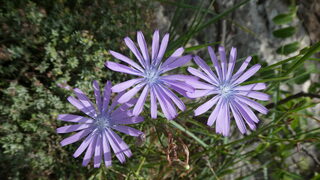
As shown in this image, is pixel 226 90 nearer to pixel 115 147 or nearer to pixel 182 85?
pixel 182 85

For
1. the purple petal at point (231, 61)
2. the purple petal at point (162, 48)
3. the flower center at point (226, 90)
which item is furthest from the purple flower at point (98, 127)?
the purple petal at point (231, 61)

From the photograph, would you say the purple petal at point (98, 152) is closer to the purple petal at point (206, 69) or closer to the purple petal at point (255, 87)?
the purple petal at point (206, 69)

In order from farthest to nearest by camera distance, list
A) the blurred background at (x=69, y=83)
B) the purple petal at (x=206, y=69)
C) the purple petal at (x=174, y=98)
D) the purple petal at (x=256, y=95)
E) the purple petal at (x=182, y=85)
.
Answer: the blurred background at (x=69, y=83) < the purple petal at (x=256, y=95) < the purple petal at (x=206, y=69) < the purple petal at (x=174, y=98) < the purple petal at (x=182, y=85)

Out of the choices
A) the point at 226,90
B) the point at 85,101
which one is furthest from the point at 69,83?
the point at 226,90

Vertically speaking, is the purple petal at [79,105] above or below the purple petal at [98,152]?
above

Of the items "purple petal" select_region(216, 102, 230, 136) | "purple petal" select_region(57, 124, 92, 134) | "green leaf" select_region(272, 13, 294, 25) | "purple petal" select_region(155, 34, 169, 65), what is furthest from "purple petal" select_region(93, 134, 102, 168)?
"green leaf" select_region(272, 13, 294, 25)

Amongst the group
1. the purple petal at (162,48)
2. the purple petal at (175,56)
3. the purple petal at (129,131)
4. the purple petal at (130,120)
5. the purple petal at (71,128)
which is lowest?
the purple petal at (129,131)

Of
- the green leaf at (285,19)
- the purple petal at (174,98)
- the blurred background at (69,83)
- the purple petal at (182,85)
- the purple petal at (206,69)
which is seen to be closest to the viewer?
the purple petal at (182,85)
